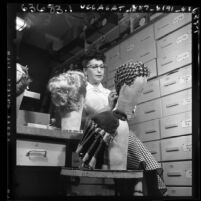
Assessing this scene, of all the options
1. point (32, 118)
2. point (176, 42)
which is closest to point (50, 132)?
point (32, 118)

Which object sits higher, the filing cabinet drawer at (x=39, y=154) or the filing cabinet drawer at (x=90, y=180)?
the filing cabinet drawer at (x=39, y=154)

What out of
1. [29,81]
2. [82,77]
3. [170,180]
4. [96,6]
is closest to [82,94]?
[82,77]

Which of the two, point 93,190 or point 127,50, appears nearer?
point 93,190

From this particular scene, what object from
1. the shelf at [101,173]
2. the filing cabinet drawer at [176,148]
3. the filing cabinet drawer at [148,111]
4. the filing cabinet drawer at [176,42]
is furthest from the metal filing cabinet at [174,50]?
the shelf at [101,173]

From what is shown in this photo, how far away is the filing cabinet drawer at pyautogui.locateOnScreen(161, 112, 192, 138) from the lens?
0.89 metres

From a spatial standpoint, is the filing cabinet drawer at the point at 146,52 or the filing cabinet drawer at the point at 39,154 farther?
the filing cabinet drawer at the point at 146,52

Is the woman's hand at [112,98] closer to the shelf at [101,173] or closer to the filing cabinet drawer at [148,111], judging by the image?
the filing cabinet drawer at [148,111]

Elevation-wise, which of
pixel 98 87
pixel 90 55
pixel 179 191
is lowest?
pixel 179 191

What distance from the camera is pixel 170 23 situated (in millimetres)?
919

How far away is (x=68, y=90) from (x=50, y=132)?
0.47 ft

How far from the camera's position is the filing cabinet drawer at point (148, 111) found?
36.0 inches

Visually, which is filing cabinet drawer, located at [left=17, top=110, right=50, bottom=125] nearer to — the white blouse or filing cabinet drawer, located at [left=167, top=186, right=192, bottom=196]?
the white blouse

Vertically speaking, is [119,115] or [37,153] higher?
[119,115]

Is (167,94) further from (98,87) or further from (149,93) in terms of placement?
(98,87)
